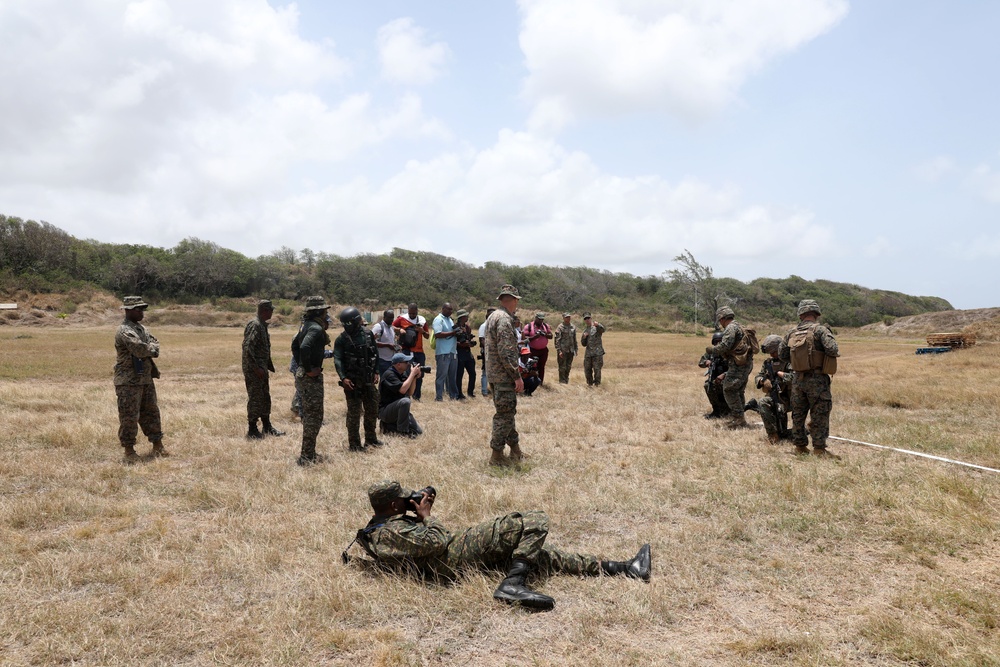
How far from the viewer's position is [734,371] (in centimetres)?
895

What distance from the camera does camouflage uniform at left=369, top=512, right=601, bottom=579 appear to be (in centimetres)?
400

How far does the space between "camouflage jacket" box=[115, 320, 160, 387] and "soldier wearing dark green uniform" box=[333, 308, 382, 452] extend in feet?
7.32

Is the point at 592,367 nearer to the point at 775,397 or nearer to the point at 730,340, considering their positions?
the point at 730,340

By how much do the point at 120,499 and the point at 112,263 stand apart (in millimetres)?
58790

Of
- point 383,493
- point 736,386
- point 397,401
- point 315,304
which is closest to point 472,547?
point 383,493

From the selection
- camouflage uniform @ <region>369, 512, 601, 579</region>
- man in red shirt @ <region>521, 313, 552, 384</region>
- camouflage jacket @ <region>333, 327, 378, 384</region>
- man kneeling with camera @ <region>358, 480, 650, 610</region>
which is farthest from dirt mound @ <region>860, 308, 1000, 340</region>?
camouflage uniform @ <region>369, 512, 601, 579</region>

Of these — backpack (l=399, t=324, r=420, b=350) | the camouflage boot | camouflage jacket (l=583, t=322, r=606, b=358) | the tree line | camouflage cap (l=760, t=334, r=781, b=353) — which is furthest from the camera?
the tree line

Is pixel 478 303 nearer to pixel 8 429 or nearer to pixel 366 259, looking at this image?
pixel 366 259

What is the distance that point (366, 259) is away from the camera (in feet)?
238

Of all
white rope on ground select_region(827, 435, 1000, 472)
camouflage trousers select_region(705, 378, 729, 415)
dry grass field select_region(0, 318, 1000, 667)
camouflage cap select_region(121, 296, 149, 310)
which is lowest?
dry grass field select_region(0, 318, 1000, 667)

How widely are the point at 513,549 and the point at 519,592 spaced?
0.34 metres

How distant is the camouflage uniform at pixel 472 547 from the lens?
13.1 ft

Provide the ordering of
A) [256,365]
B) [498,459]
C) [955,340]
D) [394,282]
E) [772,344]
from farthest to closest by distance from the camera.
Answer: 1. [394,282]
2. [955,340]
3. [772,344]
4. [256,365]
5. [498,459]

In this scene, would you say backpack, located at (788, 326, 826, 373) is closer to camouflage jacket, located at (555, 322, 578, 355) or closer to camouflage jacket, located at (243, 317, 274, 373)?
camouflage jacket, located at (243, 317, 274, 373)
